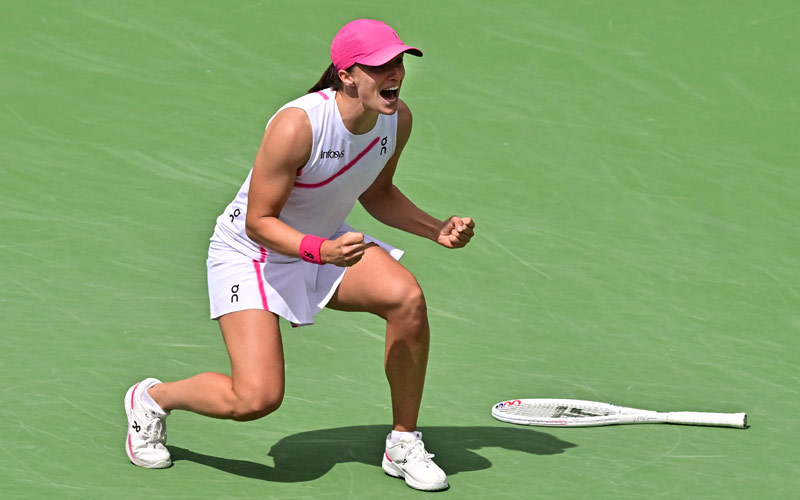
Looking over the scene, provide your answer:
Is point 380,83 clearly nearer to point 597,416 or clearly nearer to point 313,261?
point 313,261

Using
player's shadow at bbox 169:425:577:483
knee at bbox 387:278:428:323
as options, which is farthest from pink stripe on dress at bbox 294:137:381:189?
player's shadow at bbox 169:425:577:483

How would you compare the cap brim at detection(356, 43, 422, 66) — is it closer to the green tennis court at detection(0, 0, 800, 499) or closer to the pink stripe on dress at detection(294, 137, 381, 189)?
the pink stripe on dress at detection(294, 137, 381, 189)

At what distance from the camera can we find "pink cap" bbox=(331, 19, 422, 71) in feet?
20.0

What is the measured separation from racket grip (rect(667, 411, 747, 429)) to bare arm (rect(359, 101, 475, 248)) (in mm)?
1431

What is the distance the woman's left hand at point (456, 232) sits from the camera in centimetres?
646

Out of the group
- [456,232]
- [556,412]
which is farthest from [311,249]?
[556,412]

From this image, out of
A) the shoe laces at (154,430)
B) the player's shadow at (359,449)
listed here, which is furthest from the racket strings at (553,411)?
the shoe laces at (154,430)

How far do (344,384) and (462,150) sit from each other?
131 inches

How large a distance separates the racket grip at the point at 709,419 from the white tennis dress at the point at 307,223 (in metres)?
1.58

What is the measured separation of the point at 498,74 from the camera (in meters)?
11.4

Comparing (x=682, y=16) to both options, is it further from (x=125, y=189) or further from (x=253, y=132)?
(x=125, y=189)

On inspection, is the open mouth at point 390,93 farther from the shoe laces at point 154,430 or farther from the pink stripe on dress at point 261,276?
the shoe laces at point 154,430

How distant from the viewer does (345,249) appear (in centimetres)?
587

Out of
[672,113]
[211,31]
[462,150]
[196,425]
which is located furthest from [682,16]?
[196,425]
